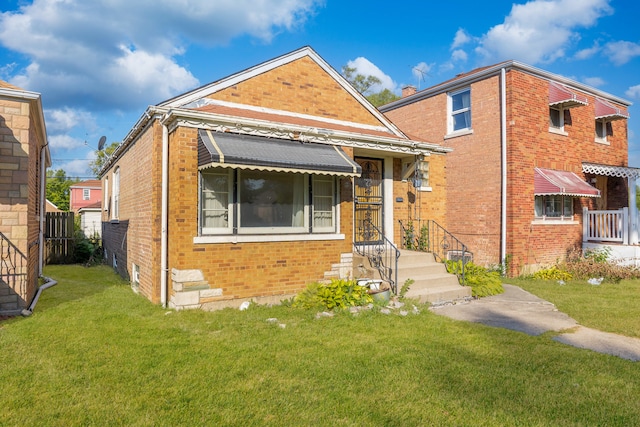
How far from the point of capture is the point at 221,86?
8.69 metres

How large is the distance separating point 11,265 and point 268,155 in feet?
15.9

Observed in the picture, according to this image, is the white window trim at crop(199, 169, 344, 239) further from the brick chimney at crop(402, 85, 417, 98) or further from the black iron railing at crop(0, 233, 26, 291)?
the brick chimney at crop(402, 85, 417, 98)

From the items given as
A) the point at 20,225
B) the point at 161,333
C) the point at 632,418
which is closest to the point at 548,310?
the point at 632,418

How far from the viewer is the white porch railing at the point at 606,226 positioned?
13234 millimetres

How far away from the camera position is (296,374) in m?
4.55

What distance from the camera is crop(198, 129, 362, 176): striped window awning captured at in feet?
22.3

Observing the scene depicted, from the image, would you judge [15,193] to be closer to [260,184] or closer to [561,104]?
[260,184]

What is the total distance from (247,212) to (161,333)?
2.79 meters

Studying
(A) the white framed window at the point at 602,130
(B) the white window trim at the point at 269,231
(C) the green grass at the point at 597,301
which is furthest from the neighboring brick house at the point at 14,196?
(A) the white framed window at the point at 602,130

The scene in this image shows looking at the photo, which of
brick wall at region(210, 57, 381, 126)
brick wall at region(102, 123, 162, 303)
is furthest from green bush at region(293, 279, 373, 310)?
brick wall at region(210, 57, 381, 126)

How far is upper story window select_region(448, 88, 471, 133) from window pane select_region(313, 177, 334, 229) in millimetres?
7735

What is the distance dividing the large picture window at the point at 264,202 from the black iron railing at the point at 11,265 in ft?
10.3

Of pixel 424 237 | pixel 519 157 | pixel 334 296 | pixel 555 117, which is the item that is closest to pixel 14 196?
pixel 334 296

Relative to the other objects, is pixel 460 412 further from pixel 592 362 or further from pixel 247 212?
pixel 247 212
